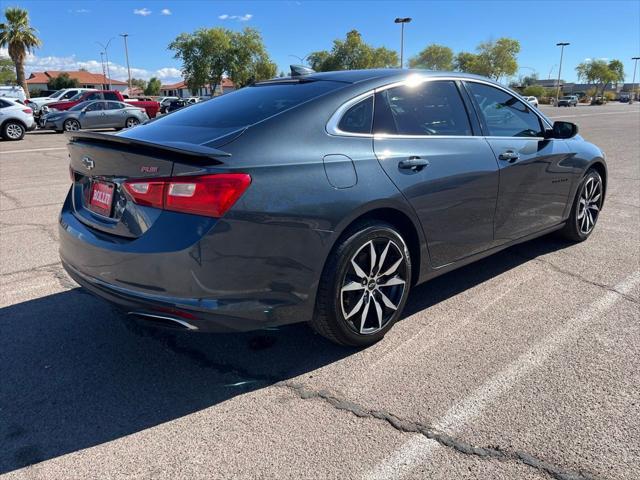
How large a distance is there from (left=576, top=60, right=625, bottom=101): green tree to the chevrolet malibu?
138m

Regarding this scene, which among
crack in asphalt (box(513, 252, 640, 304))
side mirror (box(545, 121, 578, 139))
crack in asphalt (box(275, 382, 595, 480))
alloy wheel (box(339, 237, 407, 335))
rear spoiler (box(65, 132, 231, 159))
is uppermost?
rear spoiler (box(65, 132, 231, 159))

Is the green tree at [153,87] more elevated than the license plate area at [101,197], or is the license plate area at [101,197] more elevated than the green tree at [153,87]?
the green tree at [153,87]

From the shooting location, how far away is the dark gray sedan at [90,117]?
21.0 metres

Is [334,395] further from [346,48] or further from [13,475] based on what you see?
[346,48]

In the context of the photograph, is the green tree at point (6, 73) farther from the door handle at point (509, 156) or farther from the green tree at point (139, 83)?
the door handle at point (509, 156)

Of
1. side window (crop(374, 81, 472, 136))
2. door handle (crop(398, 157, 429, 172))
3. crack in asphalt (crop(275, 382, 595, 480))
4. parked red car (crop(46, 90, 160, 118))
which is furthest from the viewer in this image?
parked red car (crop(46, 90, 160, 118))

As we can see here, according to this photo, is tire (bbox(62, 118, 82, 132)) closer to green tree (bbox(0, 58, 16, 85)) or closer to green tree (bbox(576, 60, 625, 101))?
green tree (bbox(0, 58, 16, 85))

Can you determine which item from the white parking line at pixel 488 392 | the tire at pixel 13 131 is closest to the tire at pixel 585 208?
the white parking line at pixel 488 392

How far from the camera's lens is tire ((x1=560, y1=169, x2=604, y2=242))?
518 cm

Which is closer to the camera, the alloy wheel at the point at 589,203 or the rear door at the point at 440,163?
the rear door at the point at 440,163

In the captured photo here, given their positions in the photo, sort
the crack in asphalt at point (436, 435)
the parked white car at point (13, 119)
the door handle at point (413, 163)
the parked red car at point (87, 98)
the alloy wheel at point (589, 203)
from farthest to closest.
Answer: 1. the parked red car at point (87, 98)
2. the parked white car at point (13, 119)
3. the alloy wheel at point (589, 203)
4. the door handle at point (413, 163)
5. the crack in asphalt at point (436, 435)

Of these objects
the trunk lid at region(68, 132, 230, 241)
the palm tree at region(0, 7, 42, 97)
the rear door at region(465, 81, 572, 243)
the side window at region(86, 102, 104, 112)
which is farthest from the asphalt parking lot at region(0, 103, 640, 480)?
the palm tree at region(0, 7, 42, 97)

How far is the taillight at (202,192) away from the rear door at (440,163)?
3.28 feet

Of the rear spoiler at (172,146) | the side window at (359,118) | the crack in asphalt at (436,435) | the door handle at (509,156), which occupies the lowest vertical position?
the crack in asphalt at (436,435)
